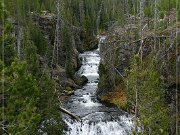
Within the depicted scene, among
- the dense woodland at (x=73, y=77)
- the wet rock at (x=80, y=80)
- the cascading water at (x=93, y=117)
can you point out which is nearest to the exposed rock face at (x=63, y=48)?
the wet rock at (x=80, y=80)

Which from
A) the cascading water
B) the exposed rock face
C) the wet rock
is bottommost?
the cascading water

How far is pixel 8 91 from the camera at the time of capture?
23.1 metres

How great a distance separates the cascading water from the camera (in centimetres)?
3684

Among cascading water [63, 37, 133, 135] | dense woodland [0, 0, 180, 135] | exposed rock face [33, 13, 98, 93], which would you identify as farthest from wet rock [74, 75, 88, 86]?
cascading water [63, 37, 133, 135]

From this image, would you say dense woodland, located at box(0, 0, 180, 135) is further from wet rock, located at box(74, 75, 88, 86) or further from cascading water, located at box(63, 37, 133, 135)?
cascading water, located at box(63, 37, 133, 135)

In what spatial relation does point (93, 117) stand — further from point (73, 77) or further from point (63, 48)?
point (63, 48)

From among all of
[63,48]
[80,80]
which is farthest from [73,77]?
[63,48]

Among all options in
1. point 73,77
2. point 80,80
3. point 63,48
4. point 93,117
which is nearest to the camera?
point 93,117

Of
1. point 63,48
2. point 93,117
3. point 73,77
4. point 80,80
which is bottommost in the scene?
point 93,117

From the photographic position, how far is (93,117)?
38.9m

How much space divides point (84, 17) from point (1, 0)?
68.0 m

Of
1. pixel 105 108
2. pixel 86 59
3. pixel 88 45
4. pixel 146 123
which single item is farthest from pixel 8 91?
pixel 88 45

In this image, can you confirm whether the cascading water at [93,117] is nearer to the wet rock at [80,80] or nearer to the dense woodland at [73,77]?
the dense woodland at [73,77]

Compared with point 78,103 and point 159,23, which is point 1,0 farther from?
point 159,23
